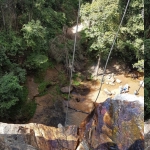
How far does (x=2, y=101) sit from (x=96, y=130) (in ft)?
15.3

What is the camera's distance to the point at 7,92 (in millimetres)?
9148

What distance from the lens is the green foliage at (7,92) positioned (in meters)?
8.98

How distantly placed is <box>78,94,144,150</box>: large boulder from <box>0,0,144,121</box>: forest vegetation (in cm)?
404

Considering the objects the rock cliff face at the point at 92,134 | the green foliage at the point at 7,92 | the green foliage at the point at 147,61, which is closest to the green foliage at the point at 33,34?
the green foliage at the point at 7,92

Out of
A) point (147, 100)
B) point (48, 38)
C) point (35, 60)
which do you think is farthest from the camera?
point (48, 38)

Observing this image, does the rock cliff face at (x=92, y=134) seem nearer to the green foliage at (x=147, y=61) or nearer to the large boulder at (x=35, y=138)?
the large boulder at (x=35, y=138)

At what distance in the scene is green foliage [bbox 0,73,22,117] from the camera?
8984 mm

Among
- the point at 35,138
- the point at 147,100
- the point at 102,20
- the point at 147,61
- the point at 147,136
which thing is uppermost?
the point at 102,20

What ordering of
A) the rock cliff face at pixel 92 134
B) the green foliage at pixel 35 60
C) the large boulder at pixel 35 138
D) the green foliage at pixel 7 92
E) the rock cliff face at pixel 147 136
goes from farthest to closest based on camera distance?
the green foliage at pixel 35 60, the green foliage at pixel 7 92, the rock cliff face at pixel 147 136, the rock cliff face at pixel 92 134, the large boulder at pixel 35 138

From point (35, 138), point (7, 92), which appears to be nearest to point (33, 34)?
point (7, 92)

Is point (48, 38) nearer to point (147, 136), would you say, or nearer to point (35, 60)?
point (35, 60)

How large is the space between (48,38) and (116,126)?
8.96 m

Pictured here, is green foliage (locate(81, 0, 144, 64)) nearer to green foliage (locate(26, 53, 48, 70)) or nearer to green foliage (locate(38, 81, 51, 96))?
green foliage (locate(26, 53, 48, 70))

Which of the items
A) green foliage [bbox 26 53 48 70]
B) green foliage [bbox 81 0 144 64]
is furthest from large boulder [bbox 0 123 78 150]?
green foliage [bbox 81 0 144 64]
